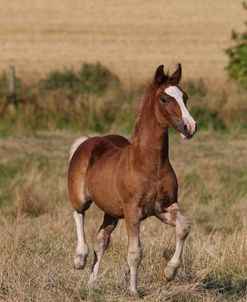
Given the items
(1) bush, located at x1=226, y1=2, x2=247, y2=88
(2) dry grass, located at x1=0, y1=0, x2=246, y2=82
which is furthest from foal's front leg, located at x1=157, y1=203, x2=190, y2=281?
(2) dry grass, located at x1=0, y1=0, x2=246, y2=82

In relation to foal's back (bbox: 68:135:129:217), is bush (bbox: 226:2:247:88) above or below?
below

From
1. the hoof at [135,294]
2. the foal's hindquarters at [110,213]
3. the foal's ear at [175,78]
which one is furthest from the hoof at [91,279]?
the foal's ear at [175,78]

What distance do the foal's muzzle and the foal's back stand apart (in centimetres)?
91

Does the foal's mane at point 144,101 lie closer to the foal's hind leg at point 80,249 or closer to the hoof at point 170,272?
the hoof at point 170,272

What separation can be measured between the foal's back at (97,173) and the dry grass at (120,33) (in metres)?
32.5

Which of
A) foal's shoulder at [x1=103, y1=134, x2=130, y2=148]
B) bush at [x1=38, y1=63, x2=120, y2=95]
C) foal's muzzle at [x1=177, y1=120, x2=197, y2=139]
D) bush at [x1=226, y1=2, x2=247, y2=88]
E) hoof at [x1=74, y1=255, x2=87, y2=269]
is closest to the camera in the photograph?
foal's muzzle at [x1=177, y1=120, x2=197, y2=139]

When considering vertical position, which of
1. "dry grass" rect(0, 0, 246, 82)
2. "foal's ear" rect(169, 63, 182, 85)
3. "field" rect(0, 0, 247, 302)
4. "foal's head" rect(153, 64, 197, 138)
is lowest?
"dry grass" rect(0, 0, 246, 82)

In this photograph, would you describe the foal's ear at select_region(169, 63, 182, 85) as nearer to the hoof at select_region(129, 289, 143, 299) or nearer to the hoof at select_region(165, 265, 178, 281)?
the hoof at select_region(165, 265, 178, 281)

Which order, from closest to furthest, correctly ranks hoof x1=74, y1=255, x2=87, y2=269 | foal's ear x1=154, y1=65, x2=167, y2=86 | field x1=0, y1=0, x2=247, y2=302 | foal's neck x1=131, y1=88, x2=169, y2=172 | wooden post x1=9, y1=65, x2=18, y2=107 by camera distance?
foal's ear x1=154, y1=65, x2=167, y2=86 < foal's neck x1=131, y1=88, x2=169, y2=172 < field x1=0, y1=0, x2=247, y2=302 < hoof x1=74, y1=255, x2=87, y2=269 < wooden post x1=9, y1=65, x2=18, y2=107

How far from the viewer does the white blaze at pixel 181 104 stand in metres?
7.54

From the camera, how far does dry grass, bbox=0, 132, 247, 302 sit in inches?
328

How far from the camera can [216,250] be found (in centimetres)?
1019

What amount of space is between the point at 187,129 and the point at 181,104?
9.4 inches

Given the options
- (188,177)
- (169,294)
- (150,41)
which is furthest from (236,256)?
(150,41)
